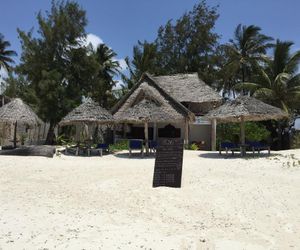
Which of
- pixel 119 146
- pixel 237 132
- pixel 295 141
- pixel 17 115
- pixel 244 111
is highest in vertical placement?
pixel 244 111

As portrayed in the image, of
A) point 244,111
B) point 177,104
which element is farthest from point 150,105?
point 177,104

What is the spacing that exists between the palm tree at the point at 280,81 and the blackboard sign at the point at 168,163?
17.6 m

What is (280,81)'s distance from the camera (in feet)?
83.7

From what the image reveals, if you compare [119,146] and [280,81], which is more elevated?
[280,81]

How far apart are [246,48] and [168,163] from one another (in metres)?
24.9

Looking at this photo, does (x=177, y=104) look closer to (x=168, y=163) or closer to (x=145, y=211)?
(x=168, y=163)

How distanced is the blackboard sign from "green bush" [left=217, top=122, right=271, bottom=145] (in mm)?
14488

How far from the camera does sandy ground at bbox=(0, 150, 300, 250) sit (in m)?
5.73

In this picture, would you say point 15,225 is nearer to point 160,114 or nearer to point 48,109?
point 160,114

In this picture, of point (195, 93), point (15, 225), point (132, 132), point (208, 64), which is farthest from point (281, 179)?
point (208, 64)

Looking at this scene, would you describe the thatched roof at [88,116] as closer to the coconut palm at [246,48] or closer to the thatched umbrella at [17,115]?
the thatched umbrella at [17,115]

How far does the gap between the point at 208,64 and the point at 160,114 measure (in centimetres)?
1922

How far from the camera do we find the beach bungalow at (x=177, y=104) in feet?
75.0

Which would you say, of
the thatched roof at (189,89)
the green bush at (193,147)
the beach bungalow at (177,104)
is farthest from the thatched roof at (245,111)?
the thatched roof at (189,89)
